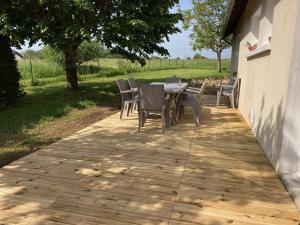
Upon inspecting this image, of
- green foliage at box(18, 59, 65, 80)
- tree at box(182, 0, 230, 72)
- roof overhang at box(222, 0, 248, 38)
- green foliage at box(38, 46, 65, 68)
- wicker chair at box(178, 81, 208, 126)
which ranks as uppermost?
tree at box(182, 0, 230, 72)

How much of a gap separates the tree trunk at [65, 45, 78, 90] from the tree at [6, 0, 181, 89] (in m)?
0.06

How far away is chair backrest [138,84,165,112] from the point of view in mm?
5375

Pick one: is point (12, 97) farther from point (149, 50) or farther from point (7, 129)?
point (149, 50)

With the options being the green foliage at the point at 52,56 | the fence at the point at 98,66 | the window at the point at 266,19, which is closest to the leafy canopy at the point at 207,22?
the fence at the point at 98,66

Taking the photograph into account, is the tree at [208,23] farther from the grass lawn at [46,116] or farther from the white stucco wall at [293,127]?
the white stucco wall at [293,127]

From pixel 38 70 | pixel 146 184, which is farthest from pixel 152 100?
pixel 38 70

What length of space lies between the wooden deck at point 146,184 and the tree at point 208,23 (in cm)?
2176

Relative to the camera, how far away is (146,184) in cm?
329

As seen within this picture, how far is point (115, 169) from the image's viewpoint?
375 cm

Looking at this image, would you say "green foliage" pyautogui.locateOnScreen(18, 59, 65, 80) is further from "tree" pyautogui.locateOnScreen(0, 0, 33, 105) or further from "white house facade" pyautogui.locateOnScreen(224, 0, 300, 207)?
"white house facade" pyautogui.locateOnScreen(224, 0, 300, 207)

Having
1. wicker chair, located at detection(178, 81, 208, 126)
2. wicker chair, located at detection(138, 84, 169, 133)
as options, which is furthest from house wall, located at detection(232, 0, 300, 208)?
wicker chair, located at detection(138, 84, 169, 133)

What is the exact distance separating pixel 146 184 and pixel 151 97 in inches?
98.2

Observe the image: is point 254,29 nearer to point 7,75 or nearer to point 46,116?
point 46,116

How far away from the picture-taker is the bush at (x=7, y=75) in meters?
7.97
